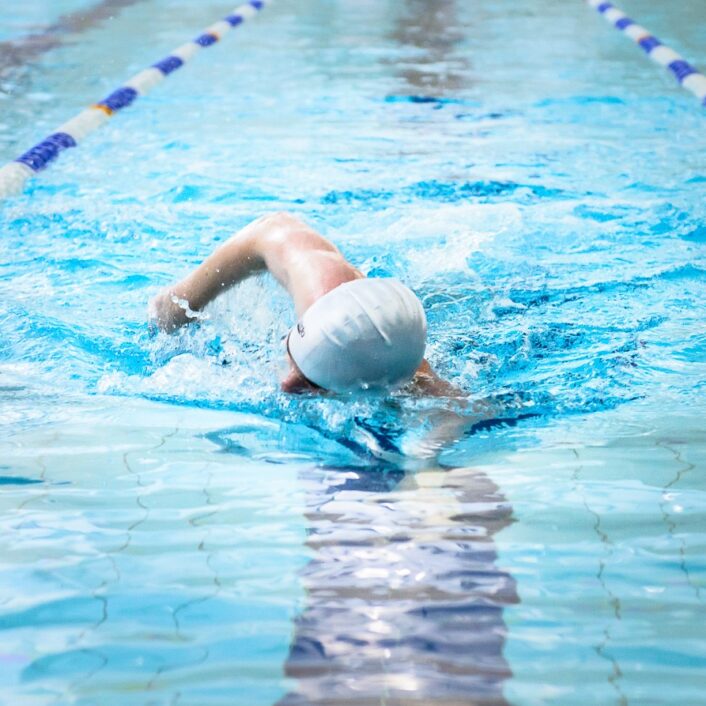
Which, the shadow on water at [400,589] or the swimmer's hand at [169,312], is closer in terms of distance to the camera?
the shadow on water at [400,589]

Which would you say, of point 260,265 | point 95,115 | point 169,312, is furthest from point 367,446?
point 95,115

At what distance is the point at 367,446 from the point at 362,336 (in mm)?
273

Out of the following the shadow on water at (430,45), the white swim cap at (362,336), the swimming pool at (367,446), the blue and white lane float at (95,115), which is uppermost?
the white swim cap at (362,336)

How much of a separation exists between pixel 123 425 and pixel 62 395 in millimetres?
278

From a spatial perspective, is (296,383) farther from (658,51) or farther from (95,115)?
(658,51)

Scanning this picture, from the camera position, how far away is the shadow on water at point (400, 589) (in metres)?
1.49

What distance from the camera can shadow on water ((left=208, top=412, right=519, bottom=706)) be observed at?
149 centimetres

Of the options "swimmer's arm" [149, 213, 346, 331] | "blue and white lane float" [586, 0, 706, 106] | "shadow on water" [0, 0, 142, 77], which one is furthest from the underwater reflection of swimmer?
"shadow on water" [0, 0, 142, 77]

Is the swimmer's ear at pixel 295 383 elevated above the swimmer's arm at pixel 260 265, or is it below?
below

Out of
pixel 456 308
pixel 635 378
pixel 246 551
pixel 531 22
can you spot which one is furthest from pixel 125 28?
pixel 246 551

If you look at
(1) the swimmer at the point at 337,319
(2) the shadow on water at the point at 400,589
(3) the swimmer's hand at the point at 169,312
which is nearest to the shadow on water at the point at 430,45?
(3) the swimmer's hand at the point at 169,312

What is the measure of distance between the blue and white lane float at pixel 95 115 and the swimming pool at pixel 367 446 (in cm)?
Result: 12

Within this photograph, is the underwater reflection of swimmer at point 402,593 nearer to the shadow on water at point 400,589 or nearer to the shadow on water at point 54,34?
the shadow on water at point 400,589

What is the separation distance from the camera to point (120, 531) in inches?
75.5
